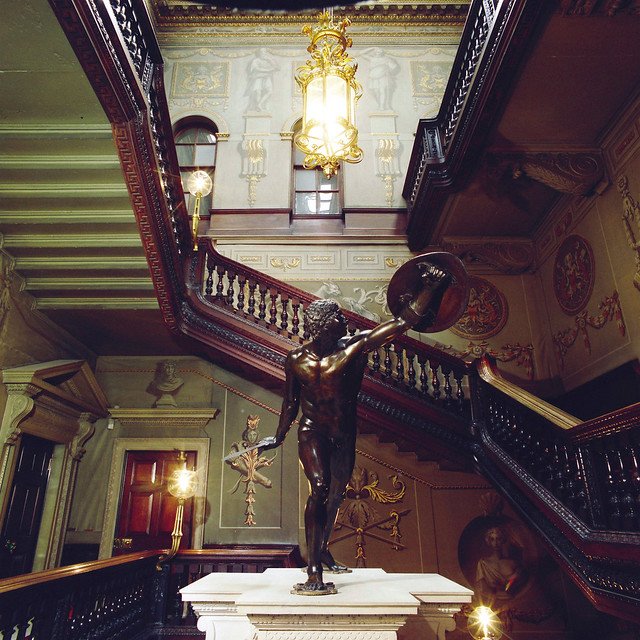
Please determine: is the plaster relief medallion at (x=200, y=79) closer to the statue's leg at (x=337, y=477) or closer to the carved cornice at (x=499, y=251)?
the carved cornice at (x=499, y=251)

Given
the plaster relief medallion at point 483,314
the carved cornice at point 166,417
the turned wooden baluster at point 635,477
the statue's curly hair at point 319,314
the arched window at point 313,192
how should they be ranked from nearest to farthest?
1. the statue's curly hair at point 319,314
2. the turned wooden baluster at point 635,477
3. the carved cornice at point 166,417
4. the plaster relief medallion at point 483,314
5. the arched window at point 313,192

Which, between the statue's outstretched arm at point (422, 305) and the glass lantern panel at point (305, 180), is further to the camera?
the glass lantern panel at point (305, 180)

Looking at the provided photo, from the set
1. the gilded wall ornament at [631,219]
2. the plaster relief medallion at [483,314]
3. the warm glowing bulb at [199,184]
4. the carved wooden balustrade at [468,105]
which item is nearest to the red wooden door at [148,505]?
the warm glowing bulb at [199,184]

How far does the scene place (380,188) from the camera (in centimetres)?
834

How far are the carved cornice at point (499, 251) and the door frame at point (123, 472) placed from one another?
15.5ft

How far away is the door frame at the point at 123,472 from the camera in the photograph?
20.9 feet

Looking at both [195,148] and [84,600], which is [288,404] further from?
[195,148]

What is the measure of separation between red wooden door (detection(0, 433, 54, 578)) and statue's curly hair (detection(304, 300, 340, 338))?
16.6 ft

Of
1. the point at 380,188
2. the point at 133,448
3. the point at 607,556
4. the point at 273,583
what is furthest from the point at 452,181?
the point at 133,448

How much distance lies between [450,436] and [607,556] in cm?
190

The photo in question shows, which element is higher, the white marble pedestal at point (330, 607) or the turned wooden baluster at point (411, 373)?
the turned wooden baluster at point (411, 373)

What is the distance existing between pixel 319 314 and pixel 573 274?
4.83 m

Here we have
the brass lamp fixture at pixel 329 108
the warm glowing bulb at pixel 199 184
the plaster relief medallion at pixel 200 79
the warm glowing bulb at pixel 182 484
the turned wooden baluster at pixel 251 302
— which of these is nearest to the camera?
the brass lamp fixture at pixel 329 108

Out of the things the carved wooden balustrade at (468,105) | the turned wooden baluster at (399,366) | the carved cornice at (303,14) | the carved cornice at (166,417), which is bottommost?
the carved cornice at (166,417)
